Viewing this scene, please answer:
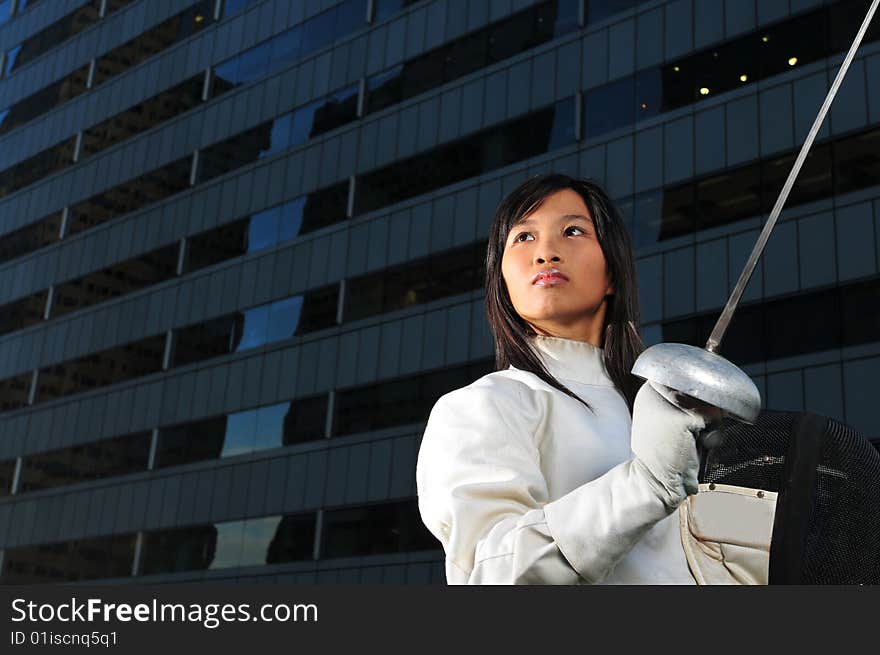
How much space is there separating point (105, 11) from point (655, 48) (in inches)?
925

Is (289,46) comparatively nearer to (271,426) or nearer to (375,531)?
(271,426)

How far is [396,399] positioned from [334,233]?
5564 millimetres

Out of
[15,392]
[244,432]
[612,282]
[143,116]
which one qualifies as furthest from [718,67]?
[15,392]

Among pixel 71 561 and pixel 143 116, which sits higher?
pixel 143 116

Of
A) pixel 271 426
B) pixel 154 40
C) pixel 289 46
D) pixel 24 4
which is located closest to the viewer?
→ pixel 271 426

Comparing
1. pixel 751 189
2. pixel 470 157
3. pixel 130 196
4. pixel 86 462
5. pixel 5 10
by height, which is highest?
pixel 5 10

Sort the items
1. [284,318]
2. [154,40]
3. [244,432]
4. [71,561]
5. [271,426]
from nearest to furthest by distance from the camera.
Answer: [271,426], [244,432], [284,318], [71,561], [154,40]

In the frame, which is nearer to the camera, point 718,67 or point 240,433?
point 718,67

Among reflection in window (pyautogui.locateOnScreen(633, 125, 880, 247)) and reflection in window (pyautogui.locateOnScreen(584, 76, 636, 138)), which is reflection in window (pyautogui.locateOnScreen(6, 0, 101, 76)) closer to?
reflection in window (pyautogui.locateOnScreen(584, 76, 636, 138))

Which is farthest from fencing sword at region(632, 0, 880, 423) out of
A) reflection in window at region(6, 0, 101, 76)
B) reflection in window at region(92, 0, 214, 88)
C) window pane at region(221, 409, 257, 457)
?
reflection in window at region(6, 0, 101, 76)

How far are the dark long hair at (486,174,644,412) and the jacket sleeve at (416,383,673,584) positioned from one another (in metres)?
0.32

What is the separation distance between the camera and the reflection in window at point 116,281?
1359 inches

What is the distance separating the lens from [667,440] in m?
1.80

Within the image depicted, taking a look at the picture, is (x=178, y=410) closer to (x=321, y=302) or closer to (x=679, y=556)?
(x=321, y=302)
